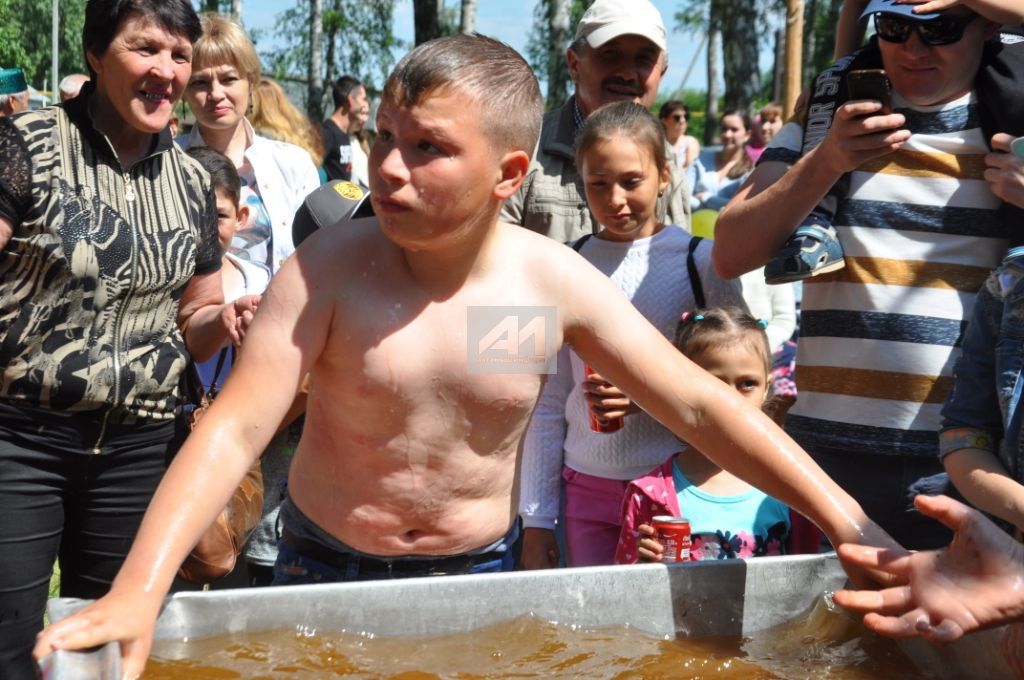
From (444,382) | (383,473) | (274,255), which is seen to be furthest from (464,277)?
(274,255)

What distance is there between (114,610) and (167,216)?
170cm

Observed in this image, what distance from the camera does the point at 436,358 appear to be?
2.46 metres

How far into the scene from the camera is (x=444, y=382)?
2.48 m

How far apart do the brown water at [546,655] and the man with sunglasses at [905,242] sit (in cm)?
63

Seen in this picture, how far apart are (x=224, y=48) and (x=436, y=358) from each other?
9.82ft

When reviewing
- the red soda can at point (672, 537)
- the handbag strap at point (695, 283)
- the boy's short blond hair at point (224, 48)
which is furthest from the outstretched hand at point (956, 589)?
the boy's short blond hair at point (224, 48)

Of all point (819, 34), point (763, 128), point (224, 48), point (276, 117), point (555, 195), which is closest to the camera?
point (555, 195)

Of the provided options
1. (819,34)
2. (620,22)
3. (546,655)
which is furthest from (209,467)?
(819,34)

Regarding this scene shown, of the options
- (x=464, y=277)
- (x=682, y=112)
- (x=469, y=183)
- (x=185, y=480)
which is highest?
(x=469, y=183)

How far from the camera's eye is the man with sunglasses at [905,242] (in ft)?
9.72

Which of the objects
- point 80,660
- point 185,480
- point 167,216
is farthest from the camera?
point 167,216

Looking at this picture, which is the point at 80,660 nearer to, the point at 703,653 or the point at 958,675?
the point at 703,653

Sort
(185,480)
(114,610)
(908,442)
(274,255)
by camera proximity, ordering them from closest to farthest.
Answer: (114,610)
(185,480)
(908,442)
(274,255)

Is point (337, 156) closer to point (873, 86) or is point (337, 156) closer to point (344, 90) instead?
point (344, 90)
